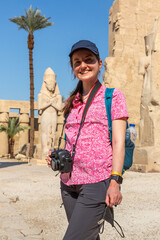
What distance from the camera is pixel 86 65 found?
191 cm

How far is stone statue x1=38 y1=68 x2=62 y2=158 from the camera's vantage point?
42.0 ft

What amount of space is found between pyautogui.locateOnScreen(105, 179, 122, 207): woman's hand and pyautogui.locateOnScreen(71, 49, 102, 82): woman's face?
64 centimetres

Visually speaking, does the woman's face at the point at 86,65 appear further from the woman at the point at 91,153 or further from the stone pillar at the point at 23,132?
the stone pillar at the point at 23,132

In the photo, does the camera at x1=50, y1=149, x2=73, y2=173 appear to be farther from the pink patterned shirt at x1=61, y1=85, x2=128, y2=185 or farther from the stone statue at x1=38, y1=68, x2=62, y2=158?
the stone statue at x1=38, y1=68, x2=62, y2=158

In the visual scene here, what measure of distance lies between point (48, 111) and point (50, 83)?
1.14m

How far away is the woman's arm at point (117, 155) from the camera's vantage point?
162 centimetres

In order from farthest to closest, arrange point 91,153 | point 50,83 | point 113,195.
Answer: point 50,83 < point 91,153 < point 113,195

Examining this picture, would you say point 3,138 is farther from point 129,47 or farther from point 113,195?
point 113,195

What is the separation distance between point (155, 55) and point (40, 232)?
6.92 m

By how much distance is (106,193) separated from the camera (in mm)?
1676

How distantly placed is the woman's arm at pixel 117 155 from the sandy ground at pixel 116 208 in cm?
181

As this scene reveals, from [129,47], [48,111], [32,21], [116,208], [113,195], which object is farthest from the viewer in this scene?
[32,21]

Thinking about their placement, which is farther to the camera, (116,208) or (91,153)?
(116,208)

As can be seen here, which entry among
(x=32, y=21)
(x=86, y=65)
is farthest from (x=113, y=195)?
(x=32, y=21)
